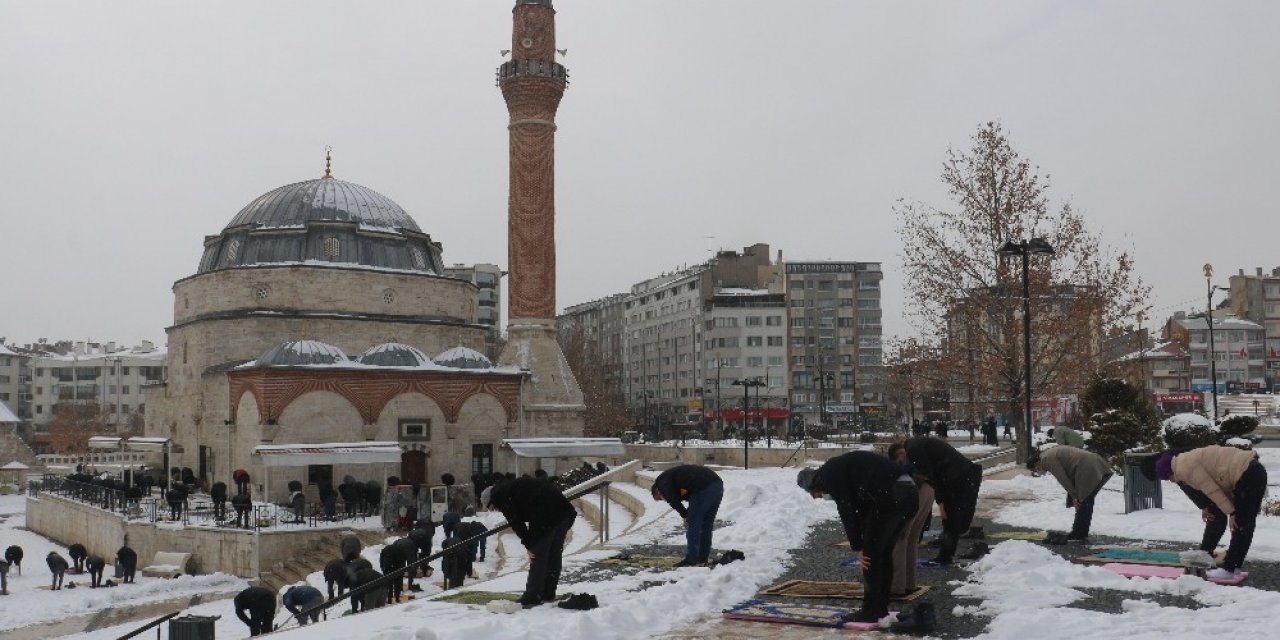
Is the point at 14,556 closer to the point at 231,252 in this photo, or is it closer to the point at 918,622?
the point at 231,252

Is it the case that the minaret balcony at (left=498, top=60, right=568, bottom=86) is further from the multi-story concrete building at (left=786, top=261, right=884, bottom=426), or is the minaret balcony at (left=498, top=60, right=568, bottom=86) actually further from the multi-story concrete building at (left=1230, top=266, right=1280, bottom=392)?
the multi-story concrete building at (left=1230, top=266, right=1280, bottom=392)

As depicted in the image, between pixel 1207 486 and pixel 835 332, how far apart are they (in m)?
71.2

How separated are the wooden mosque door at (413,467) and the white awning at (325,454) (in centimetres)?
536

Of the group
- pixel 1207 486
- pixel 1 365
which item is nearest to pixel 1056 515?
pixel 1207 486

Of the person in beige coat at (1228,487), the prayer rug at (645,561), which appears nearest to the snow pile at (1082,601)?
the person in beige coat at (1228,487)

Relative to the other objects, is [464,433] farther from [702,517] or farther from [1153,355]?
[1153,355]

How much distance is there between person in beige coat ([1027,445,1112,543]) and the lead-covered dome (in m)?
32.0

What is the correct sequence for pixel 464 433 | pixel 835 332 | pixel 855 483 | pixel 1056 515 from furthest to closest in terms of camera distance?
pixel 835 332 → pixel 464 433 → pixel 1056 515 → pixel 855 483

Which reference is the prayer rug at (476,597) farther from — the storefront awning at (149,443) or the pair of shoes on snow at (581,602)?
the storefront awning at (149,443)

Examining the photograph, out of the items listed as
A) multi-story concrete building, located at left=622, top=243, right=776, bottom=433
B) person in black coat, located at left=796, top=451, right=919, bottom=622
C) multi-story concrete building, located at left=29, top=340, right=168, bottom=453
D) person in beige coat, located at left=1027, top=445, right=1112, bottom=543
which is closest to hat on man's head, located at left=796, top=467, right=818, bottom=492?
person in black coat, located at left=796, top=451, right=919, bottom=622

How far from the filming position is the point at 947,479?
930 cm

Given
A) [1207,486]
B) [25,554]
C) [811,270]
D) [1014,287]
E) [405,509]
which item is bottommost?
[25,554]

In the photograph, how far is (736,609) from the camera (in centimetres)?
770

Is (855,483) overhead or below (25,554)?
overhead
